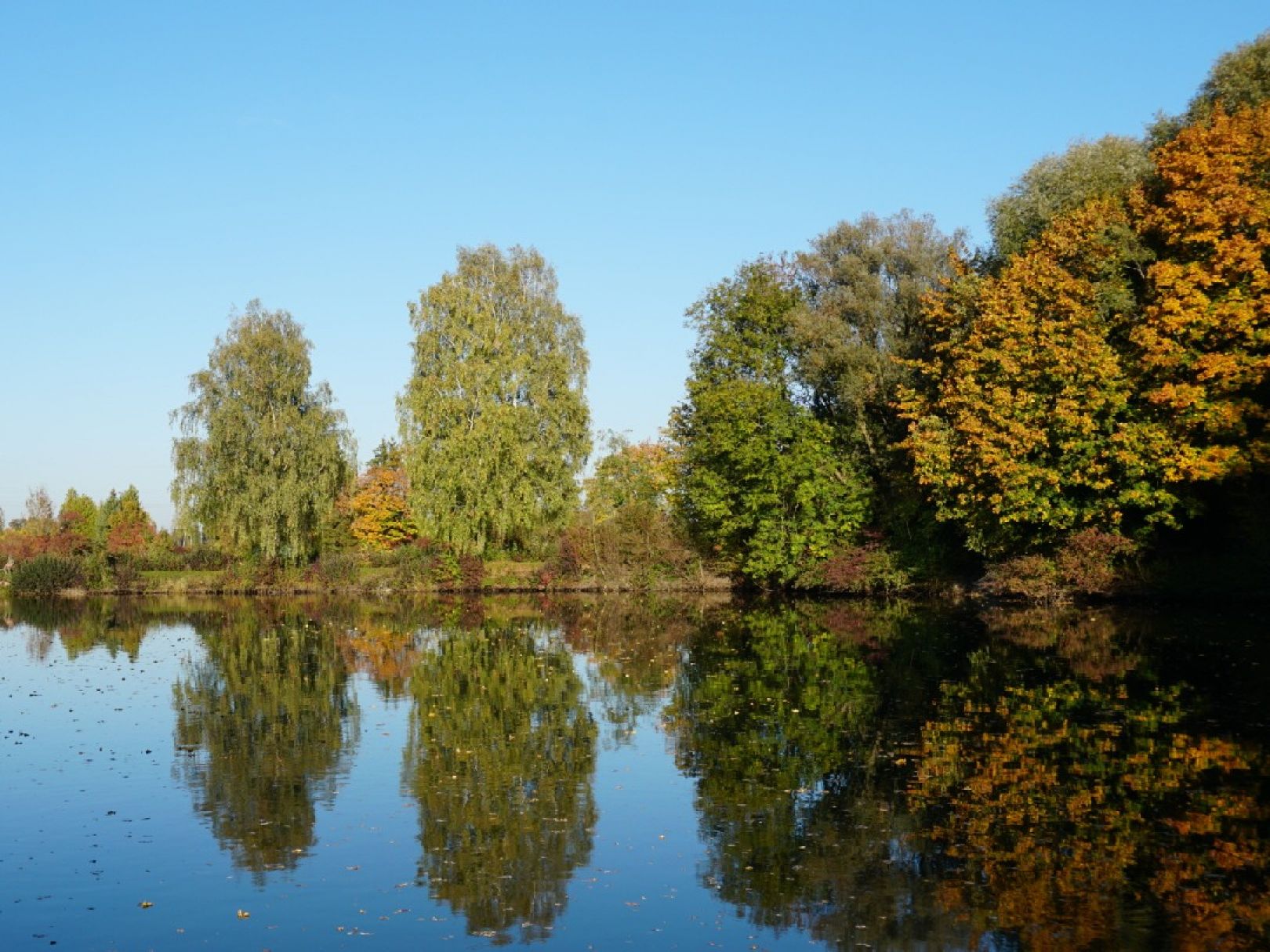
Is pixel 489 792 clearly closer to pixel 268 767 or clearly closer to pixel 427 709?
pixel 268 767

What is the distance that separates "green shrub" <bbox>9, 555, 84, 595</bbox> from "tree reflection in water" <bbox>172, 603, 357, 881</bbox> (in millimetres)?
41959

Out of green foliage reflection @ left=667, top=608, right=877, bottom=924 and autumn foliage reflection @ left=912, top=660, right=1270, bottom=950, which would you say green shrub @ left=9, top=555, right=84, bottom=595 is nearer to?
green foliage reflection @ left=667, top=608, right=877, bottom=924

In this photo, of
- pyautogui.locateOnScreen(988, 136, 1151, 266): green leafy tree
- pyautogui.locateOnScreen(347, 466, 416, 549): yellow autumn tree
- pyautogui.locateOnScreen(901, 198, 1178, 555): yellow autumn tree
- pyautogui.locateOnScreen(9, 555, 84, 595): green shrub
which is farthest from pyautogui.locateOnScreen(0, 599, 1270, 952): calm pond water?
pyautogui.locateOnScreen(347, 466, 416, 549): yellow autumn tree

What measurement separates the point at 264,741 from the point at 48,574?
5861cm

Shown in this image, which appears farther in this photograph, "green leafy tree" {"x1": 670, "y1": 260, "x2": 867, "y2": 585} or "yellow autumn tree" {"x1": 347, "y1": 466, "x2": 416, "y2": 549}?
"yellow autumn tree" {"x1": 347, "y1": 466, "x2": 416, "y2": 549}

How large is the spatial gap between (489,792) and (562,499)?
156 ft

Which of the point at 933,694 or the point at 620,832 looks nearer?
the point at 620,832

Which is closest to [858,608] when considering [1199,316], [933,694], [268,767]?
[1199,316]

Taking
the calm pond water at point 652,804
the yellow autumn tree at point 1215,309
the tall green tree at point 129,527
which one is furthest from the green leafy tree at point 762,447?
the tall green tree at point 129,527

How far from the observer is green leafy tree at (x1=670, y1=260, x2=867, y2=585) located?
173 feet

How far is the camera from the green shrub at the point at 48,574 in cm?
6756

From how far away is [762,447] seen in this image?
5244cm

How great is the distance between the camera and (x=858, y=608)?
45.0 metres

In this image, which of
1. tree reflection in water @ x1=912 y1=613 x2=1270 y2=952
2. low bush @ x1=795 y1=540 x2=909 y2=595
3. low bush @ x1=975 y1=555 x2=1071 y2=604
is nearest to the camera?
tree reflection in water @ x1=912 y1=613 x2=1270 y2=952
